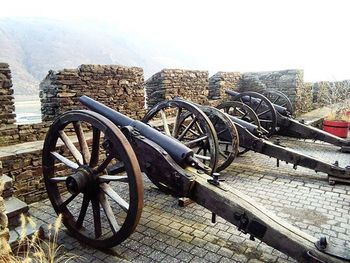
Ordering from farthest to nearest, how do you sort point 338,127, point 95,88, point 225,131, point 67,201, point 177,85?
point 338,127
point 177,85
point 95,88
point 225,131
point 67,201

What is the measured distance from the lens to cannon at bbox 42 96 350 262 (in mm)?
2570

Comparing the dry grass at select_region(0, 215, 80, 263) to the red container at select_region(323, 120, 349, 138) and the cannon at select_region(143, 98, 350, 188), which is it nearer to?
the cannon at select_region(143, 98, 350, 188)

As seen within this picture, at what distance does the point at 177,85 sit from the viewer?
8250mm

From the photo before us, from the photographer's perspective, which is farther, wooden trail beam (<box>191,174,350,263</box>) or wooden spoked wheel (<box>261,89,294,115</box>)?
wooden spoked wheel (<box>261,89,294,115</box>)

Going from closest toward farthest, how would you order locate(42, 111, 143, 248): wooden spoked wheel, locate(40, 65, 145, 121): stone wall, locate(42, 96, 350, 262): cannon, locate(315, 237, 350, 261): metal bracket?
locate(315, 237, 350, 261): metal bracket
locate(42, 96, 350, 262): cannon
locate(42, 111, 143, 248): wooden spoked wheel
locate(40, 65, 145, 121): stone wall

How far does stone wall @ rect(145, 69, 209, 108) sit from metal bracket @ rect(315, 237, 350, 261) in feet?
19.4

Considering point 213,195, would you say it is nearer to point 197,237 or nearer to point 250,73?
point 197,237

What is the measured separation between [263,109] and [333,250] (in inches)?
232

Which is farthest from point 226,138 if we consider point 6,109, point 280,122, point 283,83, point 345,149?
point 283,83

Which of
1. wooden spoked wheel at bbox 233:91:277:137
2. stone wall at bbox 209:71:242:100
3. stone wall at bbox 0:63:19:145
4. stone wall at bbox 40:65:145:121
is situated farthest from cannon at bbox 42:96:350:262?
stone wall at bbox 209:71:242:100

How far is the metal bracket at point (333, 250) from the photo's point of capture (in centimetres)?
231

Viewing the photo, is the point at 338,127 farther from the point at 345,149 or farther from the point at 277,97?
the point at 277,97

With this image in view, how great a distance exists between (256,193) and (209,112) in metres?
1.56

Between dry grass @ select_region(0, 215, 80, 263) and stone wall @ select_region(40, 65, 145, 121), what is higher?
stone wall @ select_region(40, 65, 145, 121)
